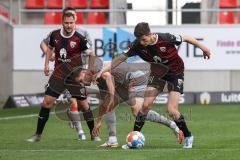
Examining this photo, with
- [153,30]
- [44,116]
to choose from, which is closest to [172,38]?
[44,116]

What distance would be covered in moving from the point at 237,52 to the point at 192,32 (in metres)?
1.80

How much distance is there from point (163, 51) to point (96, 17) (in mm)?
18232

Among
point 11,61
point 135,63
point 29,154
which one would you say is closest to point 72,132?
point 135,63

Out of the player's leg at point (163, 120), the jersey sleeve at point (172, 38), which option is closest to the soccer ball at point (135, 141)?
the player's leg at point (163, 120)

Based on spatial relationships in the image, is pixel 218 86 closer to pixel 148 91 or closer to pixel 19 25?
pixel 19 25

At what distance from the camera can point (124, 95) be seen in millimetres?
17109

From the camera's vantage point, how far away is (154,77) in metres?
15.1

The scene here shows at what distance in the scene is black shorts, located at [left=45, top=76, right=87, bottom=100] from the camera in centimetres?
1614

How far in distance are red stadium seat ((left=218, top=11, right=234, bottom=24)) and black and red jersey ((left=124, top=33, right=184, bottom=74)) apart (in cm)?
1820

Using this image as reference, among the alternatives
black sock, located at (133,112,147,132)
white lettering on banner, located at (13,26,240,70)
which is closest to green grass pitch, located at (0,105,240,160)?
black sock, located at (133,112,147,132)

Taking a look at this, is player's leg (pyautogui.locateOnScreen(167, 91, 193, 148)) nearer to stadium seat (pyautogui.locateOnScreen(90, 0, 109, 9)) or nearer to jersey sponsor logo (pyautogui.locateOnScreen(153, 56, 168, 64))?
jersey sponsor logo (pyautogui.locateOnScreen(153, 56, 168, 64))

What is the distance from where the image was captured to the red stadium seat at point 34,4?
32.9m

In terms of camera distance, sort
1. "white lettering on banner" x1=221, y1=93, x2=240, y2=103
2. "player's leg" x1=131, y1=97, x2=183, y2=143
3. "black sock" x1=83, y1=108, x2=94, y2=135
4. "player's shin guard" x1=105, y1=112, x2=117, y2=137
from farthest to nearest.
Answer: "white lettering on banner" x1=221, y1=93, x2=240, y2=103
"black sock" x1=83, y1=108, x2=94, y2=135
"player's leg" x1=131, y1=97, x2=183, y2=143
"player's shin guard" x1=105, y1=112, x2=117, y2=137

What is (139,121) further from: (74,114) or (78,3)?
(78,3)
